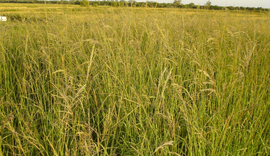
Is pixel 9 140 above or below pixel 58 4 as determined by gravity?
below

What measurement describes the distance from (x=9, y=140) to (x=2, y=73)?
1.01 metres

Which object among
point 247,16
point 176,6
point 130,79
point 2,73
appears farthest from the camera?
point 247,16

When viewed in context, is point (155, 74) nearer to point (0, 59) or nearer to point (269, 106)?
point (269, 106)

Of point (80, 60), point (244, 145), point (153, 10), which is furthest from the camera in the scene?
point (153, 10)

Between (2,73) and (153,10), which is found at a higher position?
Answer: (153,10)

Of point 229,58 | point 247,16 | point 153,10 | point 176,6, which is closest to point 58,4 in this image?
point 153,10

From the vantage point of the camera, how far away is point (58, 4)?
3693mm

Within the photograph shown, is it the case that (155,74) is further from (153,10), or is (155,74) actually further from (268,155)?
(153,10)

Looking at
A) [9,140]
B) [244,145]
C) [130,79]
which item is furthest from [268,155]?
[9,140]

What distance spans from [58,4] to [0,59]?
205 centimetres

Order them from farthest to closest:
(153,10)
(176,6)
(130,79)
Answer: (176,6) → (153,10) → (130,79)

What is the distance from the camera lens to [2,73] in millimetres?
2021

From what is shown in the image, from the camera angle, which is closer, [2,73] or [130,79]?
[130,79]

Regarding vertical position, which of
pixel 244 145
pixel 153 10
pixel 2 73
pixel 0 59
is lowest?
pixel 244 145
